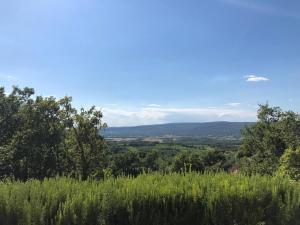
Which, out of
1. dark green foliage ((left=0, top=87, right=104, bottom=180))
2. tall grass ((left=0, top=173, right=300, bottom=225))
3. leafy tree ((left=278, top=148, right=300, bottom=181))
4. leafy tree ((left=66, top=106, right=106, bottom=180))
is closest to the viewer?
tall grass ((left=0, top=173, right=300, bottom=225))

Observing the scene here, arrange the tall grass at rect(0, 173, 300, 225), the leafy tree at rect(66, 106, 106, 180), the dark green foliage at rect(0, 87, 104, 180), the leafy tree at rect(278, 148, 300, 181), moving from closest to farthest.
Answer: the tall grass at rect(0, 173, 300, 225) → the leafy tree at rect(278, 148, 300, 181) → the dark green foliage at rect(0, 87, 104, 180) → the leafy tree at rect(66, 106, 106, 180)

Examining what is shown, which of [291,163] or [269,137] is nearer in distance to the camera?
[291,163]

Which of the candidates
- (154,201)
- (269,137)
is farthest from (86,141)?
(154,201)

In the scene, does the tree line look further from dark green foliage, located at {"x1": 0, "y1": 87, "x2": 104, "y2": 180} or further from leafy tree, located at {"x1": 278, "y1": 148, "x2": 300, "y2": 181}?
leafy tree, located at {"x1": 278, "y1": 148, "x2": 300, "y2": 181}

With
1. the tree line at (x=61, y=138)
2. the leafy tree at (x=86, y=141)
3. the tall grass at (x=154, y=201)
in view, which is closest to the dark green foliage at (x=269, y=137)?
the tree line at (x=61, y=138)

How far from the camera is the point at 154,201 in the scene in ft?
17.6

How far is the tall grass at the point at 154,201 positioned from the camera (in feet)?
15.9

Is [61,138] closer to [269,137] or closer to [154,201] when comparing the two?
[269,137]

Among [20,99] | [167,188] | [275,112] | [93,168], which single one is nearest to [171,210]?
[167,188]

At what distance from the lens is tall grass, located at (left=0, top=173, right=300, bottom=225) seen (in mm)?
4848

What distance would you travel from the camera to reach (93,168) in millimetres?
33281

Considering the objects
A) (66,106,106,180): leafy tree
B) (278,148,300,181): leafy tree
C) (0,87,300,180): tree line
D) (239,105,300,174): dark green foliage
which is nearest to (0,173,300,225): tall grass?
(278,148,300,181): leafy tree

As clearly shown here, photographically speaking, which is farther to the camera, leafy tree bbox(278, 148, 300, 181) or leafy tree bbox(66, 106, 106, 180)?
leafy tree bbox(66, 106, 106, 180)

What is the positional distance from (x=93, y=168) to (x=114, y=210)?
28636mm
